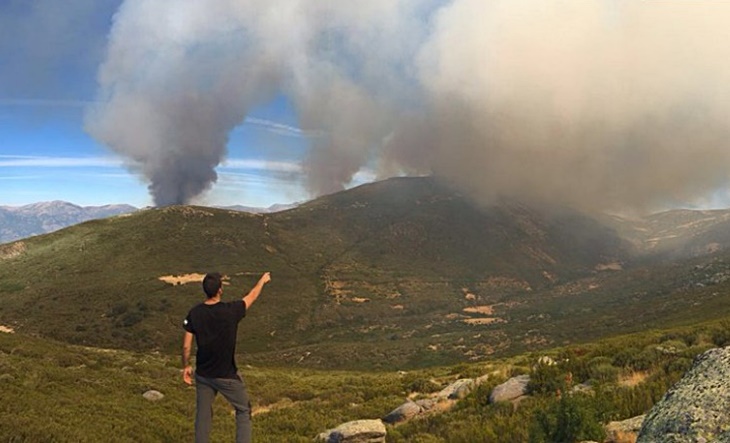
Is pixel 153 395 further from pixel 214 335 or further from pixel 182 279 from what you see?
pixel 182 279

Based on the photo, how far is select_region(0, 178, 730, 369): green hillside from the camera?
7750 centimetres

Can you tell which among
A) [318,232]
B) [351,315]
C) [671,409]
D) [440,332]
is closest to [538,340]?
[440,332]

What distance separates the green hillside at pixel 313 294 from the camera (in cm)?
7750

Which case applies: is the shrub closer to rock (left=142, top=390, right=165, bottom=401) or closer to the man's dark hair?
the man's dark hair

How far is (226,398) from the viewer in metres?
7.20

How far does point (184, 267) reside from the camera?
12850 cm

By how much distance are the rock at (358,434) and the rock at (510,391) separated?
3600 millimetres

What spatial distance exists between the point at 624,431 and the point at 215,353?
655cm

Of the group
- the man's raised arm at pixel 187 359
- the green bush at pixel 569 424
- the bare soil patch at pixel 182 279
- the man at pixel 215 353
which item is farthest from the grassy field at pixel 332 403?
the bare soil patch at pixel 182 279

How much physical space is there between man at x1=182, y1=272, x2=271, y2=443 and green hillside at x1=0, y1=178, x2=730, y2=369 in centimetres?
5626

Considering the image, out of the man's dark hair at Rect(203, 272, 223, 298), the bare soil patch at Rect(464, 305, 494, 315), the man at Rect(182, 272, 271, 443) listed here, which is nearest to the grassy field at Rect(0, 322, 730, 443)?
the man at Rect(182, 272, 271, 443)

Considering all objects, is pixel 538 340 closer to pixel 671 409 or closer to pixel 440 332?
pixel 440 332

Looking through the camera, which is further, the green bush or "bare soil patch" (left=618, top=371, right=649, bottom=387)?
"bare soil patch" (left=618, top=371, right=649, bottom=387)

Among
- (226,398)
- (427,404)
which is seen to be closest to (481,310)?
(427,404)
